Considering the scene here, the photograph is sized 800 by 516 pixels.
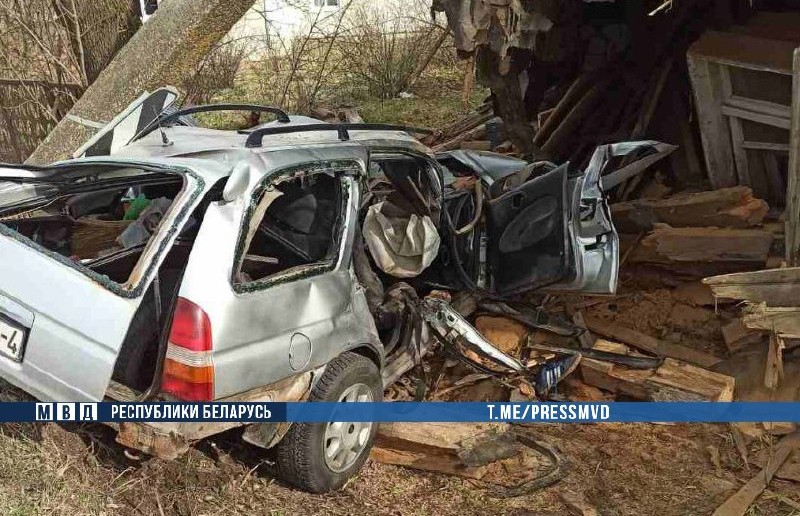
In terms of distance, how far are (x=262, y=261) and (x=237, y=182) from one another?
0.79 m

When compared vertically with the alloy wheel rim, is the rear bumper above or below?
above

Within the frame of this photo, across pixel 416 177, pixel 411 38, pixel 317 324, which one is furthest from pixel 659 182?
pixel 411 38

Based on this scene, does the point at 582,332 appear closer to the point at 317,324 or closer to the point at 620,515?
the point at 620,515

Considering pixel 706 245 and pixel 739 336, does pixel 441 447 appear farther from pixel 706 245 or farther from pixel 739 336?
pixel 706 245

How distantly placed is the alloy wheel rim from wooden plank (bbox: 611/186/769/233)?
2.95 meters

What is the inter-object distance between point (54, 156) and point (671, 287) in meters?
5.60

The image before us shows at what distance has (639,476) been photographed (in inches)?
162

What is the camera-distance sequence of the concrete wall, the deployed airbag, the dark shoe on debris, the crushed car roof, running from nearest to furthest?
1. the crushed car roof
2. the deployed airbag
3. the dark shoe on debris
4. the concrete wall

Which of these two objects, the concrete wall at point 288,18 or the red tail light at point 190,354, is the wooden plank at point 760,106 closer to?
the red tail light at point 190,354

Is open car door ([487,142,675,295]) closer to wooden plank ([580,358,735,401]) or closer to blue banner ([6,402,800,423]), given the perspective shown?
wooden plank ([580,358,735,401])

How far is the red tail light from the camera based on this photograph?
300 cm

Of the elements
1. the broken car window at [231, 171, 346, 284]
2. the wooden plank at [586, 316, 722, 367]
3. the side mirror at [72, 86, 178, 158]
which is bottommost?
the wooden plank at [586, 316, 722, 367]

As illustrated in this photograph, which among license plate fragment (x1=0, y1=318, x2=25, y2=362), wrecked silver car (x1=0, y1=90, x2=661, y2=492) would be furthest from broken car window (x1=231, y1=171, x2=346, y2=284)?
license plate fragment (x1=0, y1=318, x2=25, y2=362)

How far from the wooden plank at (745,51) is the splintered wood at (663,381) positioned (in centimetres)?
249
